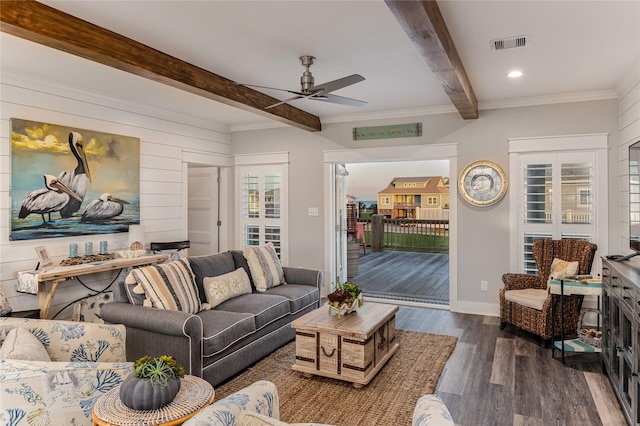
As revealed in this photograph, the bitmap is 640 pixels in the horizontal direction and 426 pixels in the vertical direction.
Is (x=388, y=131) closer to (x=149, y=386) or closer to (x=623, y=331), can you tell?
(x=623, y=331)

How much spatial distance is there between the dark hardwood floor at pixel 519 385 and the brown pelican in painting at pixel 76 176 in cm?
418

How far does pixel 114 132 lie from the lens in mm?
5020

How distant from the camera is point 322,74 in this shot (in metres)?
4.05

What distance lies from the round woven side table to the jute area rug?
3.40 feet

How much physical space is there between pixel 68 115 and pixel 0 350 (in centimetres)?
338

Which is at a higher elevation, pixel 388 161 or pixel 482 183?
pixel 388 161

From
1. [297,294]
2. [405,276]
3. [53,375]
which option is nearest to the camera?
[53,375]

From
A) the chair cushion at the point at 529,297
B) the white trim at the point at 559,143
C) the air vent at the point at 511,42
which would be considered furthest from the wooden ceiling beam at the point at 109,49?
the chair cushion at the point at 529,297

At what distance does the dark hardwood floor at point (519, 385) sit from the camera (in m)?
2.83

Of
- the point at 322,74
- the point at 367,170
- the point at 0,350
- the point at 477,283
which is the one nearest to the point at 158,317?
the point at 0,350

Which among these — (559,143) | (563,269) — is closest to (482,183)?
(559,143)

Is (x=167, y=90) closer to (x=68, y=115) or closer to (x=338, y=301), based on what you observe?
(x=68, y=115)

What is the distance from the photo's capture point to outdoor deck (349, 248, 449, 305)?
6.46 m

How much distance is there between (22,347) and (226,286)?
2.18m
